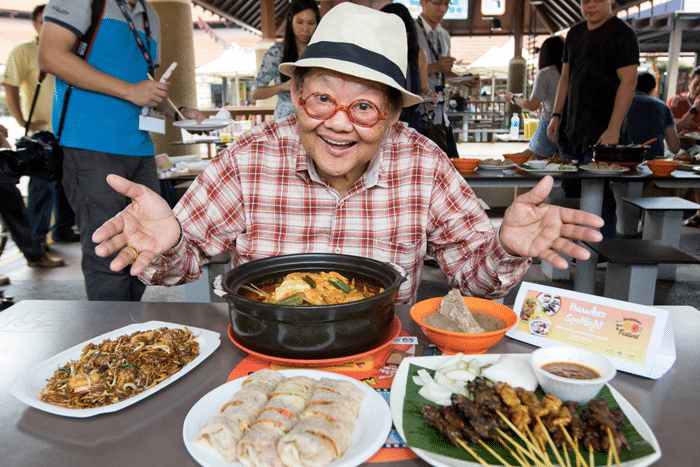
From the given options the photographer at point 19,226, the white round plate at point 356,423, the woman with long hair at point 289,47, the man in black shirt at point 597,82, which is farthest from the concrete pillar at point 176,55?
the white round plate at point 356,423

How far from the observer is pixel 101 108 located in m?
2.63

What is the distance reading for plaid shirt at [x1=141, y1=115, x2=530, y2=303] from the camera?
177 cm

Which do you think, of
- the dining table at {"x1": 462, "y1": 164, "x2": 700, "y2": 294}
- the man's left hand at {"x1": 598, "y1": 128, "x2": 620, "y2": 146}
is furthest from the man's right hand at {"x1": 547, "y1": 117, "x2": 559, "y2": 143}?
the dining table at {"x1": 462, "y1": 164, "x2": 700, "y2": 294}

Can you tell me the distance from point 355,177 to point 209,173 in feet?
1.79

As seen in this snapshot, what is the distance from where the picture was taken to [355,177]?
1799mm

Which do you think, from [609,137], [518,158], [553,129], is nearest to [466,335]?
[518,158]

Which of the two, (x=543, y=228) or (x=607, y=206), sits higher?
(x=543, y=228)

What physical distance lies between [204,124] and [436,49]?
94.8 inches

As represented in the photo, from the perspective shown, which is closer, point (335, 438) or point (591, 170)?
point (335, 438)

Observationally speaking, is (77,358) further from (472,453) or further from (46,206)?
(46,206)

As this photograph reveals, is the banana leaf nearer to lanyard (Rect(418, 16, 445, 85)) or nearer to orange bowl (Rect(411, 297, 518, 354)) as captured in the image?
orange bowl (Rect(411, 297, 518, 354))

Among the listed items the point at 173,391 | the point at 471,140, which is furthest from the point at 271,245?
the point at 471,140

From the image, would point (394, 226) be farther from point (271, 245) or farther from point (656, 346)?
point (656, 346)

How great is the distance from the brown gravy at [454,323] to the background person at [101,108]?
2.09 m
